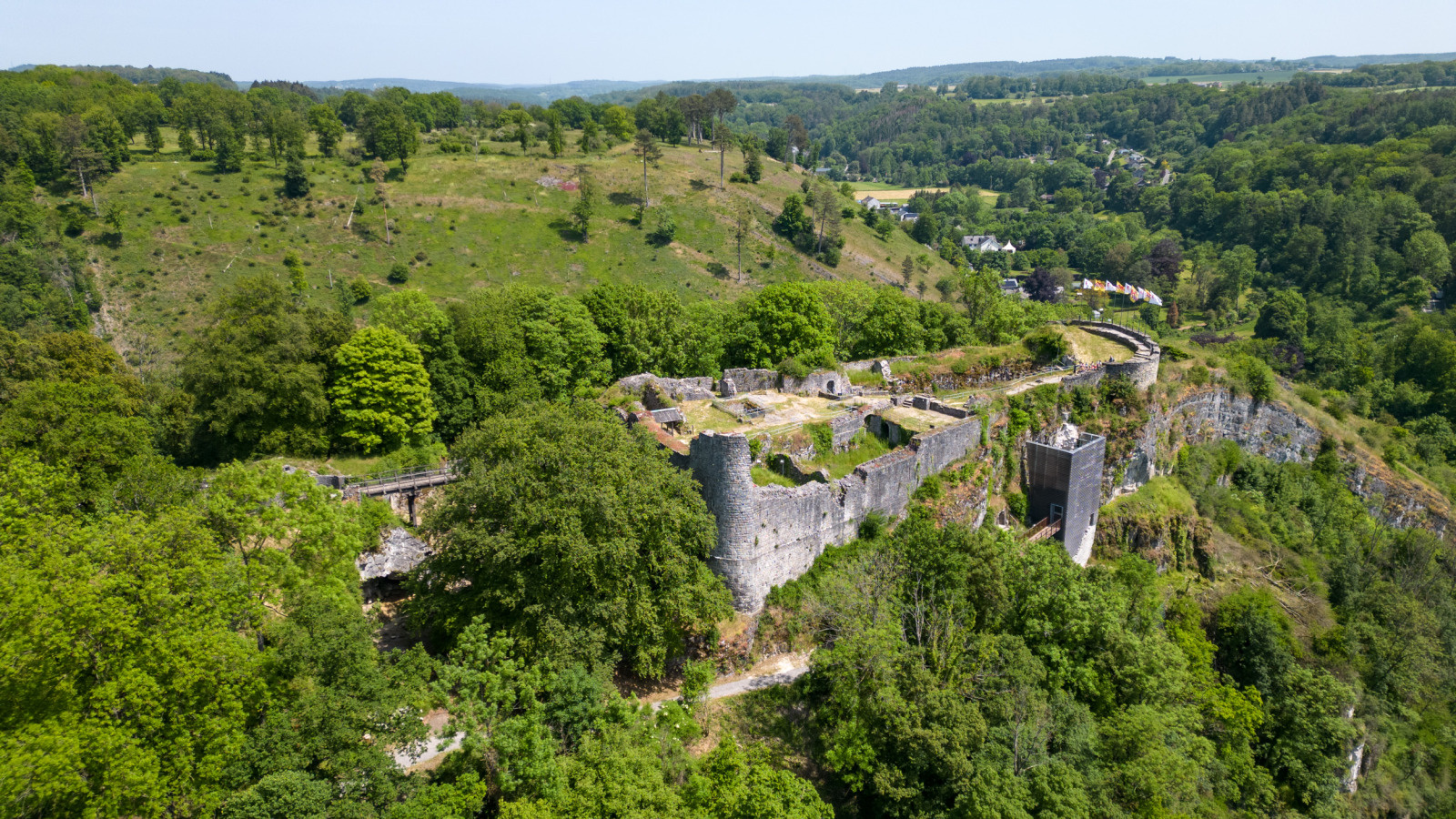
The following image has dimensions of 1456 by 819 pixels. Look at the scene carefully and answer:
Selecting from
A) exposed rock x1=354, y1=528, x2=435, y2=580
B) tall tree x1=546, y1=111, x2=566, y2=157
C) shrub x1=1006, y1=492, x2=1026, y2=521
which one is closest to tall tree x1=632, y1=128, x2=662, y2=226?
tall tree x1=546, y1=111, x2=566, y2=157

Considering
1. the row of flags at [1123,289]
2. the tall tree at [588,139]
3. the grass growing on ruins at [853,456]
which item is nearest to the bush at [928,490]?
the grass growing on ruins at [853,456]

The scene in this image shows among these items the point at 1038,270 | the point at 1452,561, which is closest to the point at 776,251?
the point at 1038,270

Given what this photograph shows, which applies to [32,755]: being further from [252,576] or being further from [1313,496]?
[1313,496]

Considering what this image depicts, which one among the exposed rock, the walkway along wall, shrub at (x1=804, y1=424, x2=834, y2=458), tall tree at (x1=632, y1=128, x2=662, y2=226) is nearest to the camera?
the walkway along wall

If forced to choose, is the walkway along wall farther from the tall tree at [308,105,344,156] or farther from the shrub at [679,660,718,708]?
the tall tree at [308,105,344,156]

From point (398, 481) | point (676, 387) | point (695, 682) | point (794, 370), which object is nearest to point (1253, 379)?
point (794, 370)

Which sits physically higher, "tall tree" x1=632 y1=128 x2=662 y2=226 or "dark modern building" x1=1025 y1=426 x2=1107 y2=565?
"tall tree" x1=632 y1=128 x2=662 y2=226

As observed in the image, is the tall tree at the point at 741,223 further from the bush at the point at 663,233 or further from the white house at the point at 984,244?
the white house at the point at 984,244
